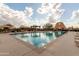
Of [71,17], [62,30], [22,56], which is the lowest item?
[22,56]

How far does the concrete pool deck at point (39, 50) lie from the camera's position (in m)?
1.44

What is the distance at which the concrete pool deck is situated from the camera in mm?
1438

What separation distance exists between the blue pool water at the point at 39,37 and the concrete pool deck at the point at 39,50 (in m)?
0.03

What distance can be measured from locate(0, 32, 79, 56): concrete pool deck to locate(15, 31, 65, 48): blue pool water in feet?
0.11

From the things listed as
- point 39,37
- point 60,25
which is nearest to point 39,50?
point 39,37

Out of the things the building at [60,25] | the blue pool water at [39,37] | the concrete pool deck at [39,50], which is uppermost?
the building at [60,25]

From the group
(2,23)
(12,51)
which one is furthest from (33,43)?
(2,23)

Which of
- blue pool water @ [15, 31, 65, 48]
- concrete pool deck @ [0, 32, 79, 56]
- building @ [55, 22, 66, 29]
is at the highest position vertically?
building @ [55, 22, 66, 29]

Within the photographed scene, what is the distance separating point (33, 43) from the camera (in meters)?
1.45

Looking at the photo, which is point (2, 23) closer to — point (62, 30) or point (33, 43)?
point (33, 43)

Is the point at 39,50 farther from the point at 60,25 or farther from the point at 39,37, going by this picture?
the point at 60,25

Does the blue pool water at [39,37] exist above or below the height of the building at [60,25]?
below

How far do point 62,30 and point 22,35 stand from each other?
13.0 inches

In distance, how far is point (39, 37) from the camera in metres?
1.45
